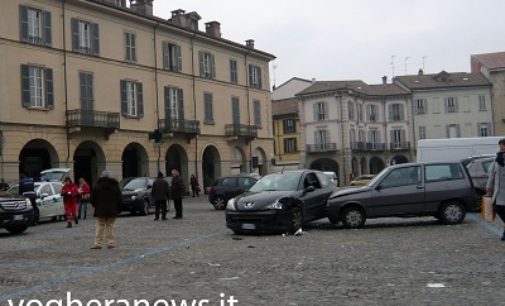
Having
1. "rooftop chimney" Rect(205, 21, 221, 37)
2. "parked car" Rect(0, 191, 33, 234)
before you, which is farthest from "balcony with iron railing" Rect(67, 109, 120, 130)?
"parked car" Rect(0, 191, 33, 234)

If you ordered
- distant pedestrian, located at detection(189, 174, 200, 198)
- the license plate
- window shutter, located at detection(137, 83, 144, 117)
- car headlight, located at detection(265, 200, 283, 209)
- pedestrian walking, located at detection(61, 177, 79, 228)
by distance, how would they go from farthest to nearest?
distant pedestrian, located at detection(189, 174, 200, 198) → window shutter, located at detection(137, 83, 144, 117) → pedestrian walking, located at detection(61, 177, 79, 228) → the license plate → car headlight, located at detection(265, 200, 283, 209)

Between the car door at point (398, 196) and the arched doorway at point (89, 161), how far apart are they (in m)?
23.7

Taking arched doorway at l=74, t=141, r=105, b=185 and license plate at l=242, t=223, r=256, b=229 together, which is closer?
license plate at l=242, t=223, r=256, b=229

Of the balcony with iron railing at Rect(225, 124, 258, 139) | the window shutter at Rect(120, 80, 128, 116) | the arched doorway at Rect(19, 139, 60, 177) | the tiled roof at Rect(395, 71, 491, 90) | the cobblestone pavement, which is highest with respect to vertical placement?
the tiled roof at Rect(395, 71, 491, 90)

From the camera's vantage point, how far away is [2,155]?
29453mm

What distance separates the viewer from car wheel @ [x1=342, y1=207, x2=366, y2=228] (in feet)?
48.9

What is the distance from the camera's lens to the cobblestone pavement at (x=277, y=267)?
282 inches

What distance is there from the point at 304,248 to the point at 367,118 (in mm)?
63411

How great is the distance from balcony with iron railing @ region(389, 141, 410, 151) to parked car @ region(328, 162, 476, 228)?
5941cm

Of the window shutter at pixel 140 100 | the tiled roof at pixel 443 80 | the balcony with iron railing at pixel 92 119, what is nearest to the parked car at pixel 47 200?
the balcony with iron railing at pixel 92 119

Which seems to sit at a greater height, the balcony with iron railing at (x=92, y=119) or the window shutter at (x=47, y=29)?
the window shutter at (x=47, y=29)

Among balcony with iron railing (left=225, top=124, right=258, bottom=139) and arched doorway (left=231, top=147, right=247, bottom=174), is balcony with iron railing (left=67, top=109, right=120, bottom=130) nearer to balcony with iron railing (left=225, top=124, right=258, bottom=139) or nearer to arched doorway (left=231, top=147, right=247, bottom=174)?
balcony with iron railing (left=225, top=124, right=258, bottom=139)

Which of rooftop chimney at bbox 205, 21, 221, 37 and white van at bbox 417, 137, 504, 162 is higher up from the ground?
rooftop chimney at bbox 205, 21, 221, 37

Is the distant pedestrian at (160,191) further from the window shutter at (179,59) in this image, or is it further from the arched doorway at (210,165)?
the arched doorway at (210,165)
